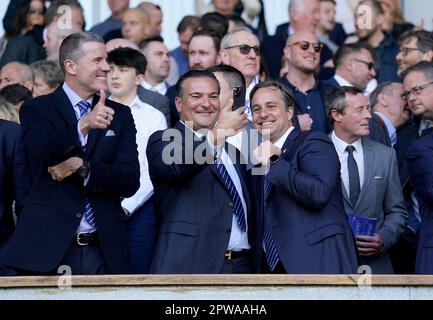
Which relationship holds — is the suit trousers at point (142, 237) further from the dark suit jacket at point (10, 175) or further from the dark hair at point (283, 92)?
the dark hair at point (283, 92)

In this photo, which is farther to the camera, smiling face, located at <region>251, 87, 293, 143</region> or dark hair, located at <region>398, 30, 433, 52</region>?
dark hair, located at <region>398, 30, 433, 52</region>

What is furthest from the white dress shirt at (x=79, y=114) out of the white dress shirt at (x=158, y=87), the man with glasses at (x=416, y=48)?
the man with glasses at (x=416, y=48)

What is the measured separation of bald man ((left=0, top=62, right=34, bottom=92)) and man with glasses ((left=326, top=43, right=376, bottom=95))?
2.47m

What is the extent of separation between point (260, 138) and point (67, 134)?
1.32 meters

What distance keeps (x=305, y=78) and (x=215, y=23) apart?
4.72ft

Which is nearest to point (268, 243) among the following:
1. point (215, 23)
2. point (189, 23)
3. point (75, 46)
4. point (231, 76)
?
point (231, 76)

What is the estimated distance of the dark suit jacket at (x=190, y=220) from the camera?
8352mm

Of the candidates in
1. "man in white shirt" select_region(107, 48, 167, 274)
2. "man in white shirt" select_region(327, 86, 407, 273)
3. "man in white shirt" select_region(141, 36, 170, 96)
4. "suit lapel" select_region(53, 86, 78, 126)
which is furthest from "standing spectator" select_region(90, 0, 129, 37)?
"suit lapel" select_region(53, 86, 78, 126)

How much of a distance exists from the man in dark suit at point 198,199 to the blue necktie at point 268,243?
0.35ft

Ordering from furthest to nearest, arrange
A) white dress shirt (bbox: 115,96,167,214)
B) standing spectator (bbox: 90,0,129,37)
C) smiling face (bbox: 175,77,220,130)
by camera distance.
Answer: standing spectator (bbox: 90,0,129,37) < white dress shirt (bbox: 115,96,167,214) < smiling face (bbox: 175,77,220,130)

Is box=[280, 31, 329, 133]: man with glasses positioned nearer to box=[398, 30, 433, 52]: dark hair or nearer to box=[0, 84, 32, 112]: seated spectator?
box=[398, 30, 433, 52]: dark hair

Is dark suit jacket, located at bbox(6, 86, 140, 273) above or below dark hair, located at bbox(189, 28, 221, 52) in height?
below

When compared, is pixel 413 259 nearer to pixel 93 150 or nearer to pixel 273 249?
pixel 273 249

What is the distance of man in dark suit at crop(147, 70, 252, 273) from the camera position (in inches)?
326
